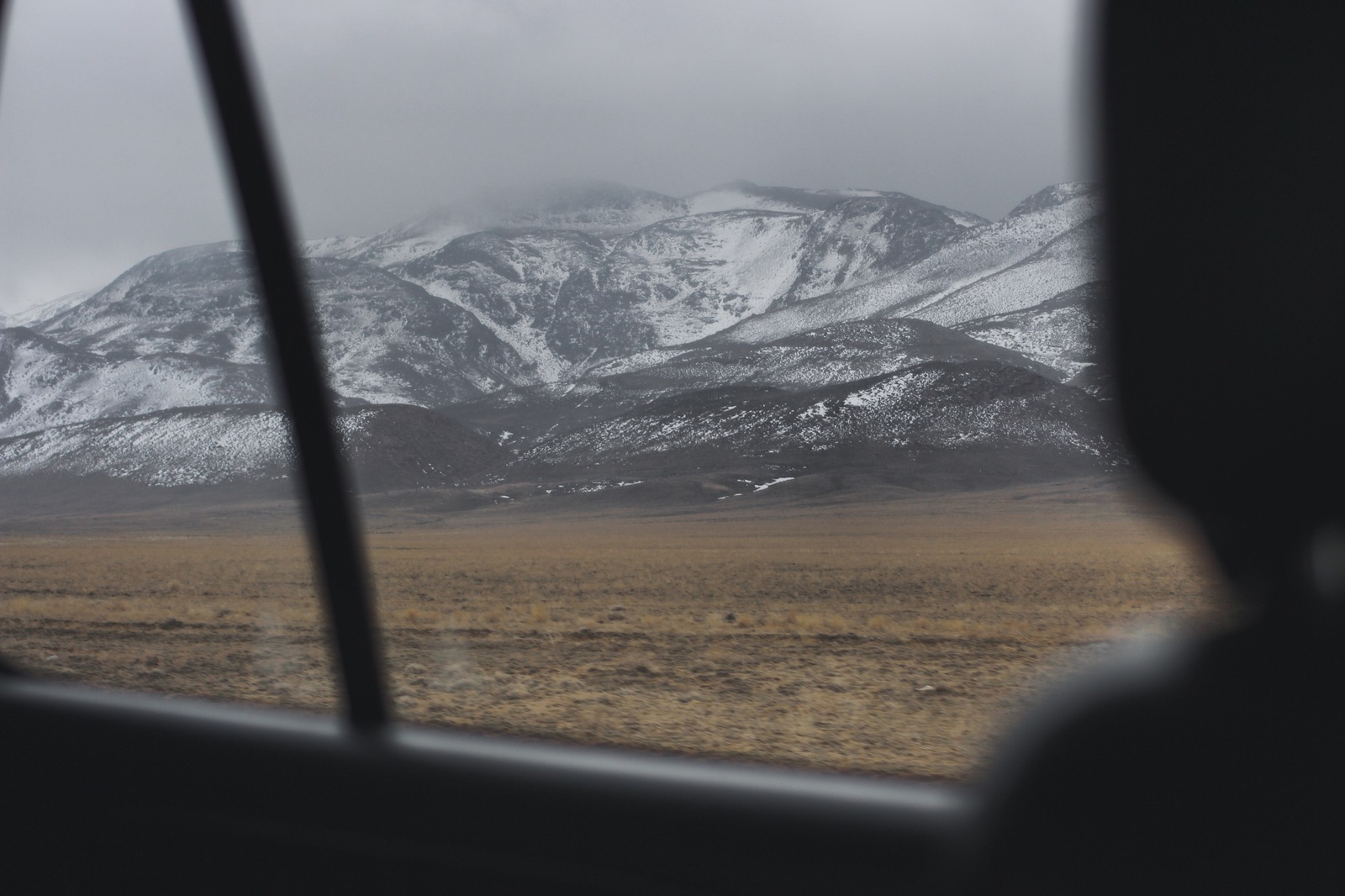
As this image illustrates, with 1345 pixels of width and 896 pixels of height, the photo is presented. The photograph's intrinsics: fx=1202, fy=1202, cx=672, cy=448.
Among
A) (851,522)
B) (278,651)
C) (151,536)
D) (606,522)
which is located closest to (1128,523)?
(851,522)

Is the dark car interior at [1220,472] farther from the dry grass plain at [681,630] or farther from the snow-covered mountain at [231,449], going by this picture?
the snow-covered mountain at [231,449]

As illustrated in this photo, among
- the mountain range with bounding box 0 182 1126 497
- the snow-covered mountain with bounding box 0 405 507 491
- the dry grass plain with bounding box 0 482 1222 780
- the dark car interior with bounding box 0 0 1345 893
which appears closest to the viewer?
the dark car interior with bounding box 0 0 1345 893

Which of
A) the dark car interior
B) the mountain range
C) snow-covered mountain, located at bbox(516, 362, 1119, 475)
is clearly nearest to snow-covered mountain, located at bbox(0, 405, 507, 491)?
the mountain range

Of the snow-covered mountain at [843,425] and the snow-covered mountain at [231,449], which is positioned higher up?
the snow-covered mountain at [231,449]

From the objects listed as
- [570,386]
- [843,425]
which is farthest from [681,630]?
[570,386]

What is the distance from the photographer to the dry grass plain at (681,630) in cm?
639

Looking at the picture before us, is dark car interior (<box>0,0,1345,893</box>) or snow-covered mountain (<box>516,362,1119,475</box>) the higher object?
dark car interior (<box>0,0,1345,893</box>)

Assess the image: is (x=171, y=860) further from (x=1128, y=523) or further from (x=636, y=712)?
(x=1128, y=523)

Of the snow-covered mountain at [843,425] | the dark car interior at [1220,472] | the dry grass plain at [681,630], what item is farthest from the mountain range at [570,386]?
the dark car interior at [1220,472]

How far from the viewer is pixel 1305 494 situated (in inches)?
30.0

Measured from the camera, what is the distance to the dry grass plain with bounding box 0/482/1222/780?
21.0ft

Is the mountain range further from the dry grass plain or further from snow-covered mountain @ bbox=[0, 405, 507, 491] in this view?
the dry grass plain

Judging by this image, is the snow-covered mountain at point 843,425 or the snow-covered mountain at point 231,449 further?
the snow-covered mountain at point 231,449

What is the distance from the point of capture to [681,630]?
14523 mm
